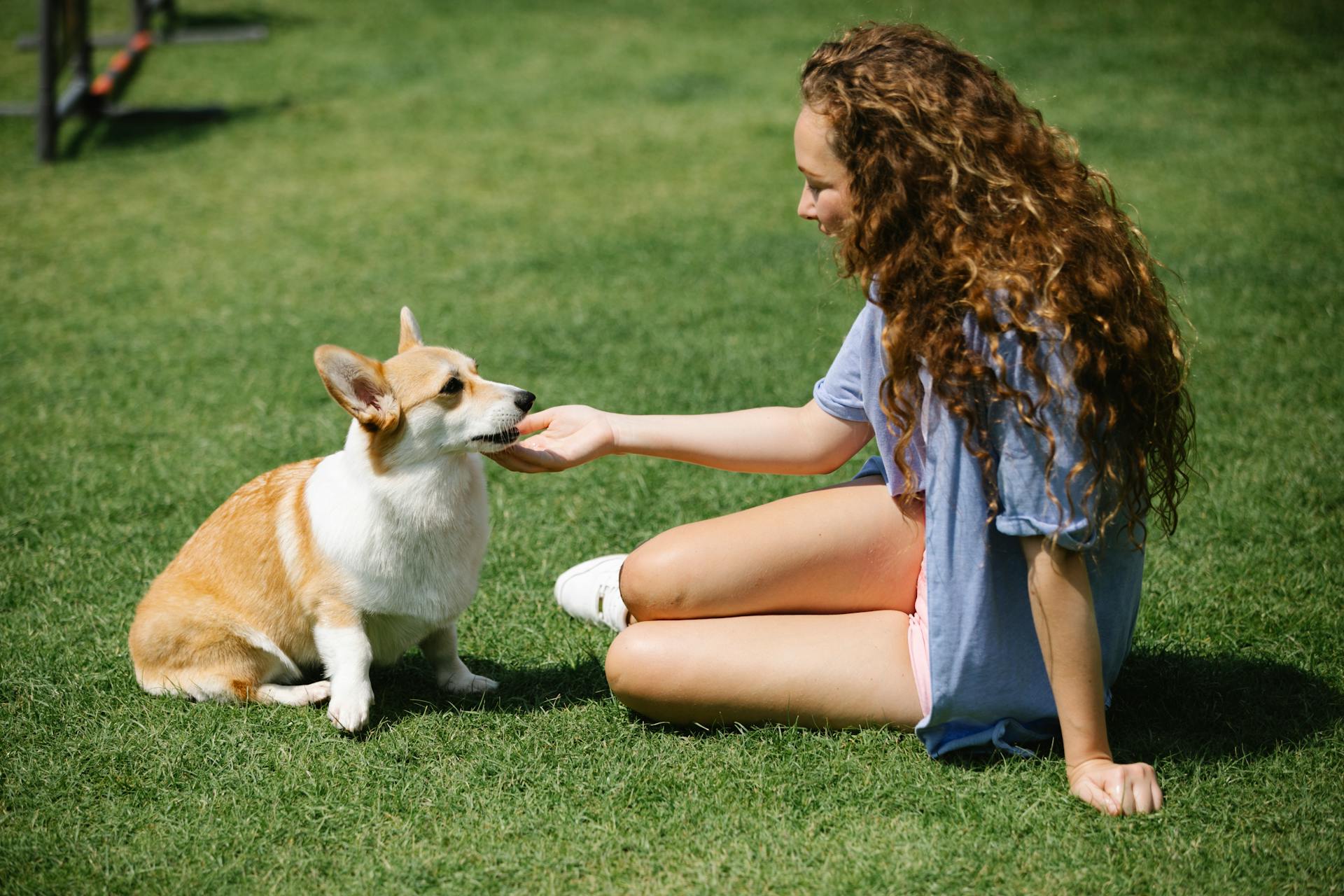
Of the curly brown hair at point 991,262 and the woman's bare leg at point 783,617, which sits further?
the woman's bare leg at point 783,617

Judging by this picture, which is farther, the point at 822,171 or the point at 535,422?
the point at 535,422

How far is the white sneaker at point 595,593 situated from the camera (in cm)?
309

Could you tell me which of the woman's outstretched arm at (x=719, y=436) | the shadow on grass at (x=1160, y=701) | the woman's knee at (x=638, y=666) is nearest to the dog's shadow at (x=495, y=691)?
the shadow on grass at (x=1160, y=701)

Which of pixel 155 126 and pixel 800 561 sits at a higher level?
pixel 800 561

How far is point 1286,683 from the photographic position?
9.15 feet

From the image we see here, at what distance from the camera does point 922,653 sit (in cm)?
251

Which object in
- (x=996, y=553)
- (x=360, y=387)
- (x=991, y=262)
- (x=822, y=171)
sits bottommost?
(x=996, y=553)

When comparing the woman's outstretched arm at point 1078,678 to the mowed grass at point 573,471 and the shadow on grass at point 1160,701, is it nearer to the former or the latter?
the mowed grass at point 573,471

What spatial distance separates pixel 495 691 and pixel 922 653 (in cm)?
110

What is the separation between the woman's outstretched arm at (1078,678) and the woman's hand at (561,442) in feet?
3.26

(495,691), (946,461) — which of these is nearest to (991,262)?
(946,461)

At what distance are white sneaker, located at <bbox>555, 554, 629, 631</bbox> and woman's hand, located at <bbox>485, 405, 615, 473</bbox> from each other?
1.66ft

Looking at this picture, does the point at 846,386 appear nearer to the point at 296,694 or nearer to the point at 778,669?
the point at 778,669

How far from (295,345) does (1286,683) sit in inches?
168
